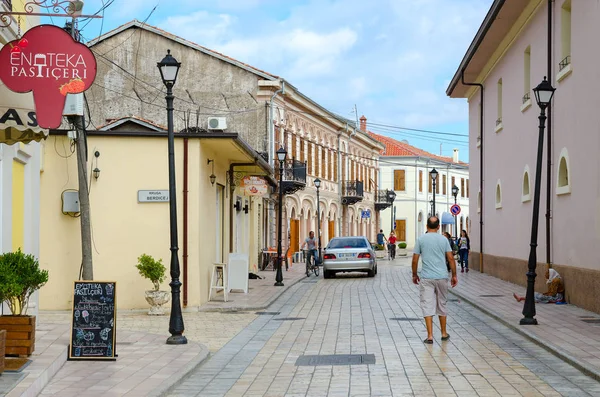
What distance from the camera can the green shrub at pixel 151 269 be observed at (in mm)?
18375

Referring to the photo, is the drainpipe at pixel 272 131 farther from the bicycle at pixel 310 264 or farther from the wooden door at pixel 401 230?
the wooden door at pixel 401 230

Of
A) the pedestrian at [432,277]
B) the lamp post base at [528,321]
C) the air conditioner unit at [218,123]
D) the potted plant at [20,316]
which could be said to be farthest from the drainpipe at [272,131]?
the potted plant at [20,316]

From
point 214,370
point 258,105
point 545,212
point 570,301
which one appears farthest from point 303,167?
point 214,370

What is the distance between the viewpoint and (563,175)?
67.3 feet

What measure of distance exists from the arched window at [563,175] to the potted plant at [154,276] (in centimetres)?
834

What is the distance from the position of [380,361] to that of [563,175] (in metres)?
10.3

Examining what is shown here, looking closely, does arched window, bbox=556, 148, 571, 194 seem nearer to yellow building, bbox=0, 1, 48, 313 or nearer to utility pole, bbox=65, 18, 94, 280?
utility pole, bbox=65, 18, 94, 280

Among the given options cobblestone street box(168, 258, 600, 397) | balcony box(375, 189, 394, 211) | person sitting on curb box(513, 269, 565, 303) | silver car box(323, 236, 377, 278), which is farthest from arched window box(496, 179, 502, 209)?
balcony box(375, 189, 394, 211)

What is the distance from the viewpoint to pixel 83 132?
1697cm

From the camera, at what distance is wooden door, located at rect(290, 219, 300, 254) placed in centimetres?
4762

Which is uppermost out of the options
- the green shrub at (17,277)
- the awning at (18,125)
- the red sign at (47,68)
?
the red sign at (47,68)

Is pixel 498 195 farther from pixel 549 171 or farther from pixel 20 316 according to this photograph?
pixel 20 316

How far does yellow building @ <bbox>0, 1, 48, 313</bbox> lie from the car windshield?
18608mm

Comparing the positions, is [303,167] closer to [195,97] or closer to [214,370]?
[195,97]
